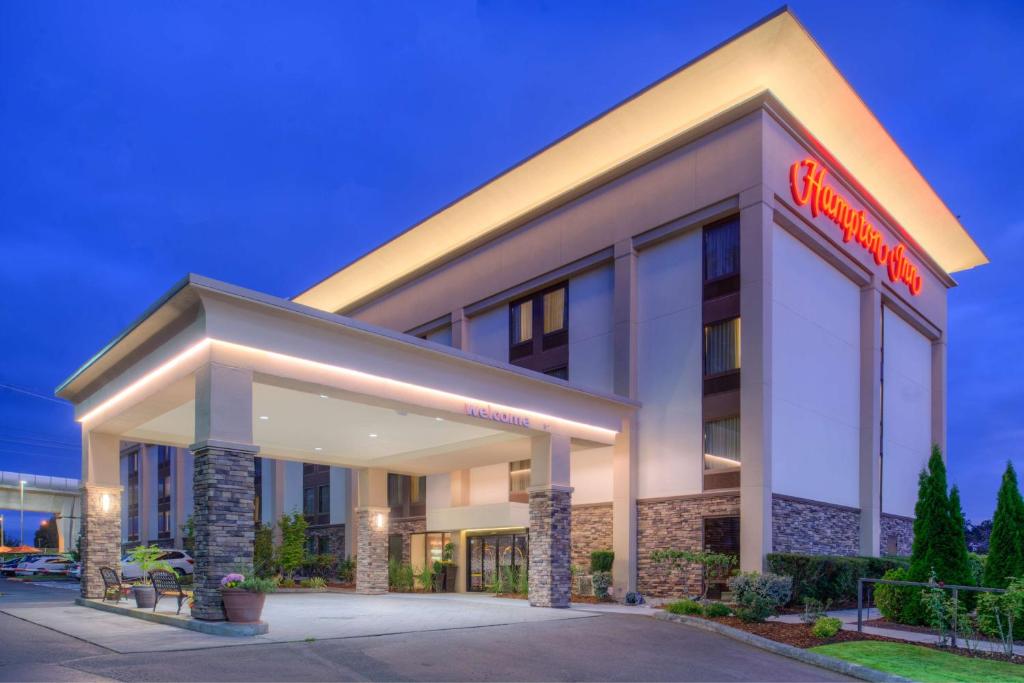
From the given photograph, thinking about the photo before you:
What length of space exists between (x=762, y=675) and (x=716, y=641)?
297 cm

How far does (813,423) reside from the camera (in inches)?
975

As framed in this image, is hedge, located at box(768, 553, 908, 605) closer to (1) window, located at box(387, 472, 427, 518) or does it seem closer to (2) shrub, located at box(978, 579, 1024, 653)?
(2) shrub, located at box(978, 579, 1024, 653)

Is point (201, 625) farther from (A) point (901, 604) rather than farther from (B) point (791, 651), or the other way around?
(A) point (901, 604)

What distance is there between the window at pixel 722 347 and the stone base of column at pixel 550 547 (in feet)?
18.8

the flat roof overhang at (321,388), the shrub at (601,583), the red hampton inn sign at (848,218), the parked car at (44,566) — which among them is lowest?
the parked car at (44,566)

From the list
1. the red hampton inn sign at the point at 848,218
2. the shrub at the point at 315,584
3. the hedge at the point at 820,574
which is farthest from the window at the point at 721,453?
the shrub at the point at 315,584

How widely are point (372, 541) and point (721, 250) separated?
50.2ft

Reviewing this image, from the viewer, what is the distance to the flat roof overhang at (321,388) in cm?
1578

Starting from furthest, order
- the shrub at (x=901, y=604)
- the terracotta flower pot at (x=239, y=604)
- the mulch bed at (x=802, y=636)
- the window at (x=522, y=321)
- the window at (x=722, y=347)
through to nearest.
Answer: the window at (x=522, y=321)
the window at (x=722, y=347)
the shrub at (x=901, y=604)
the terracotta flower pot at (x=239, y=604)
the mulch bed at (x=802, y=636)

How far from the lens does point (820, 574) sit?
2066cm

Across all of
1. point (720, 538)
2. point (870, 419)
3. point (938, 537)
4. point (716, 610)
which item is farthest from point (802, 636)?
point (870, 419)

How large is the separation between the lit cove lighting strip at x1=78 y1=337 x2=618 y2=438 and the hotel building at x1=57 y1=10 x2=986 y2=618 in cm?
8

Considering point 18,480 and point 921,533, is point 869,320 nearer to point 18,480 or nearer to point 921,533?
point 921,533

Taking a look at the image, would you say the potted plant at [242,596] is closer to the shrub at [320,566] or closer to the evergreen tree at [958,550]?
the evergreen tree at [958,550]
